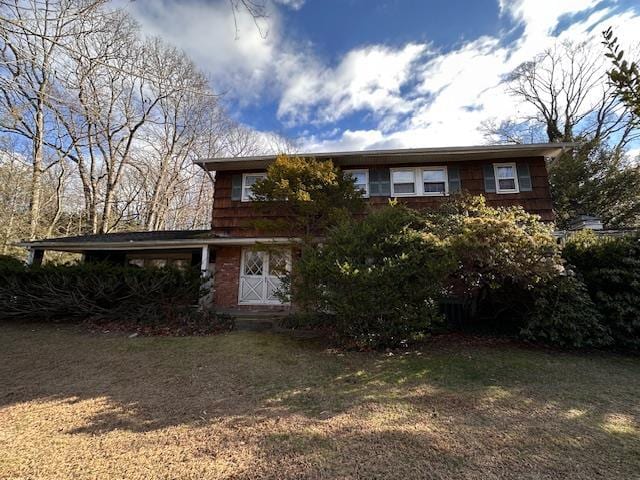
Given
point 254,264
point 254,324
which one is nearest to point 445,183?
point 254,264

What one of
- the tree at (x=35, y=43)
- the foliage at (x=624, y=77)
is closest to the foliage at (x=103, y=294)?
the tree at (x=35, y=43)

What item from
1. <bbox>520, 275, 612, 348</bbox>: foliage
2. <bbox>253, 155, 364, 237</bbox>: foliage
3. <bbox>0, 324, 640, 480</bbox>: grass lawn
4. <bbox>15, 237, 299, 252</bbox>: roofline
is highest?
<bbox>253, 155, 364, 237</bbox>: foliage

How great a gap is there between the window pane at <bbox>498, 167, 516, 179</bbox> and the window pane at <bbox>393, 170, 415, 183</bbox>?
2877 mm

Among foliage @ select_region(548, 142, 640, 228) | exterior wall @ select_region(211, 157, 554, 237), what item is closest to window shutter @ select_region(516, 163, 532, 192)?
exterior wall @ select_region(211, 157, 554, 237)

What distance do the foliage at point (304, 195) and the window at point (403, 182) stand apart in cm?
205

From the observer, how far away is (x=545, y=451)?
272 cm

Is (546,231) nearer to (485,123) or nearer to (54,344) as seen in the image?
(54,344)

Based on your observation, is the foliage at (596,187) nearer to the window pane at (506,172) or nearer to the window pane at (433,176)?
the window pane at (506,172)

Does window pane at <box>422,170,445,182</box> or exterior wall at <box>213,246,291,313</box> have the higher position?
window pane at <box>422,170,445,182</box>

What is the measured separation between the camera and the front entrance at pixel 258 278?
10.5 m

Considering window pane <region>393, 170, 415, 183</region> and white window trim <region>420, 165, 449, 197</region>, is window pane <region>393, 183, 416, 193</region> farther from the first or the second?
white window trim <region>420, 165, 449, 197</region>

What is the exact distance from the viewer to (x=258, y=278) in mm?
10688

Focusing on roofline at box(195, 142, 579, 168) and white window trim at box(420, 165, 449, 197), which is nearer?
roofline at box(195, 142, 579, 168)

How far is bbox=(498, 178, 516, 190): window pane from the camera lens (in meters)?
10.2
